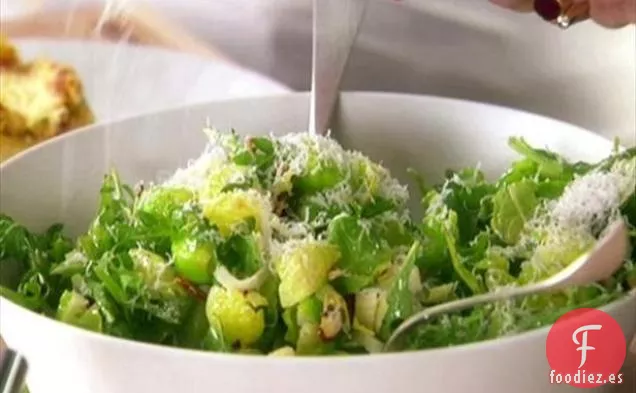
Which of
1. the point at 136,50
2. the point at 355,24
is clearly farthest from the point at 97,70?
the point at 355,24

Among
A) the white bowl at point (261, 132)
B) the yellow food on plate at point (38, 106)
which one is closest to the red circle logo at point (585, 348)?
the white bowl at point (261, 132)

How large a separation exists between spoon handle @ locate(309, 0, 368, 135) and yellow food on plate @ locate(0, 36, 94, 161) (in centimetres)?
14

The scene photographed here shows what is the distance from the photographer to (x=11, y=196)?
0.48 meters

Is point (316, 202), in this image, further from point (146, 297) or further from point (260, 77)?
point (260, 77)

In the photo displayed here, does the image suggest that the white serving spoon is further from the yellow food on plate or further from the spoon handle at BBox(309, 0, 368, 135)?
the yellow food on plate

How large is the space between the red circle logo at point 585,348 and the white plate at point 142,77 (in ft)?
0.89

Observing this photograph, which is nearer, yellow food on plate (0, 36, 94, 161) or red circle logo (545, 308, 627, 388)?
red circle logo (545, 308, 627, 388)

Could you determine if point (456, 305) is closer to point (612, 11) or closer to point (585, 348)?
point (585, 348)

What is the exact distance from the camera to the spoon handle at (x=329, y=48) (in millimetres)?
514

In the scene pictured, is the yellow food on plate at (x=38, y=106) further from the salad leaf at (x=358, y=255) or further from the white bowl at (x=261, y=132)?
the salad leaf at (x=358, y=255)

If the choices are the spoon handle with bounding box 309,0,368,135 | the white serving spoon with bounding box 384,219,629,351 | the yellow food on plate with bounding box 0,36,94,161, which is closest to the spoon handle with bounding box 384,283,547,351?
Result: the white serving spoon with bounding box 384,219,629,351

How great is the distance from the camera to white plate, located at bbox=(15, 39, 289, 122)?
54 centimetres

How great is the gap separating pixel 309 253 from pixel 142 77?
24 centimetres

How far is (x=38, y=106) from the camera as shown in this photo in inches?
23.7
